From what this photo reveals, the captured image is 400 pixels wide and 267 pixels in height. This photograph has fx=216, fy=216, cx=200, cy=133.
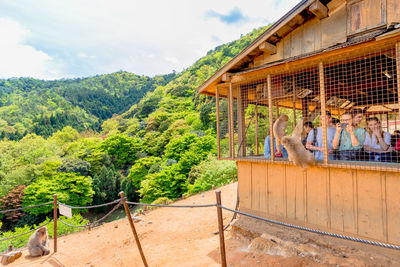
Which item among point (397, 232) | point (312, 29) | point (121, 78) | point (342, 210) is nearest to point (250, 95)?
point (312, 29)

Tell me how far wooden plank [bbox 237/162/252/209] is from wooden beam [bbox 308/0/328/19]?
3235 millimetres

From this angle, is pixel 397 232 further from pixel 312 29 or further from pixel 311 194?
pixel 312 29

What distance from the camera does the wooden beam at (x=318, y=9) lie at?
12.2 feet

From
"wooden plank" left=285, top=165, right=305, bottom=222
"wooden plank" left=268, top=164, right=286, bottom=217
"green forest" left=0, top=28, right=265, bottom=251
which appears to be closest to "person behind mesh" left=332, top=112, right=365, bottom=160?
"wooden plank" left=285, top=165, right=305, bottom=222

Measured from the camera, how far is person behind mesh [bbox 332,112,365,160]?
3773mm

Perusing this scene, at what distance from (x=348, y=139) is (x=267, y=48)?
7.65 feet

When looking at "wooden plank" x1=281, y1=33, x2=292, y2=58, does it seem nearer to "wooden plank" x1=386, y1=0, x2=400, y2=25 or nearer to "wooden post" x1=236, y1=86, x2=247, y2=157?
"wooden post" x1=236, y1=86, x2=247, y2=157

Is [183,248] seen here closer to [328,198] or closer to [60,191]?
[328,198]

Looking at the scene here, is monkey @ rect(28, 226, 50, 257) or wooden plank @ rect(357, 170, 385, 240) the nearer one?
wooden plank @ rect(357, 170, 385, 240)

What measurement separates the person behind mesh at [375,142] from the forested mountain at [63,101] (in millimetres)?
63069

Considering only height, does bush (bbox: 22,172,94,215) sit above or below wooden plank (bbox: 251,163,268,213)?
below

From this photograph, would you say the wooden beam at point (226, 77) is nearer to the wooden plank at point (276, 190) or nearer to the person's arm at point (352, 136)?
the wooden plank at point (276, 190)

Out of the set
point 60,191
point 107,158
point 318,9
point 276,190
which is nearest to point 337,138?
point 276,190

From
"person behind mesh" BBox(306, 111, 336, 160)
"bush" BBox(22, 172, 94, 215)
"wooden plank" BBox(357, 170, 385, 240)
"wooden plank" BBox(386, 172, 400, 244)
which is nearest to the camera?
"wooden plank" BBox(386, 172, 400, 244)
